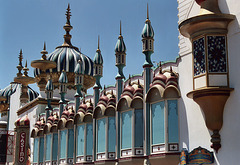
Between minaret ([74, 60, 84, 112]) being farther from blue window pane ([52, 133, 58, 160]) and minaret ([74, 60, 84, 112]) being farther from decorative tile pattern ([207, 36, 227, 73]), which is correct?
decorative tile pattern ([207, 36, 227, 73])

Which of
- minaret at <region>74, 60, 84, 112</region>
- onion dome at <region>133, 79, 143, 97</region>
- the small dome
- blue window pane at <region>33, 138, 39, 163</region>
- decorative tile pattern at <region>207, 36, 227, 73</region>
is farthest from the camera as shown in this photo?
blue window pane at <region>33, 138, 39, 163</region>

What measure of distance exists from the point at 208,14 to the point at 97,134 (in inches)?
485

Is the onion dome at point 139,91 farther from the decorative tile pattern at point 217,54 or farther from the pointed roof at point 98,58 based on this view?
the decorative tile pattern at point 217,54

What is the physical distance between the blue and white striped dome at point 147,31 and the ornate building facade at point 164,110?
0.06m

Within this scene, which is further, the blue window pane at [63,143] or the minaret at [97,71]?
the blue window pane at [63,143]

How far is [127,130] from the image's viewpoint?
23344 mm

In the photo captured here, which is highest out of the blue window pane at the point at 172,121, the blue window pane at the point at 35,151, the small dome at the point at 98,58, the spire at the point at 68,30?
the spire at the point at 68,30

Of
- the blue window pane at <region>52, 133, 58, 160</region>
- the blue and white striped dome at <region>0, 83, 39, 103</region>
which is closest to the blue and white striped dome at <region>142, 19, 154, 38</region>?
the blue window pane at <region>52, 133, 58, 160</region>

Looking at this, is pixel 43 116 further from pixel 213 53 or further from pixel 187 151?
pixel 213 53

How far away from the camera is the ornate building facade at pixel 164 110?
1717 centimetres

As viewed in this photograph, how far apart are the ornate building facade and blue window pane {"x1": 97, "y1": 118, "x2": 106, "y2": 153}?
0.21 feet

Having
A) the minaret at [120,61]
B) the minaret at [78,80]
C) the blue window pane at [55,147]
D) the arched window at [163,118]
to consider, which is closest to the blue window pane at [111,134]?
the minaret at [120,61]

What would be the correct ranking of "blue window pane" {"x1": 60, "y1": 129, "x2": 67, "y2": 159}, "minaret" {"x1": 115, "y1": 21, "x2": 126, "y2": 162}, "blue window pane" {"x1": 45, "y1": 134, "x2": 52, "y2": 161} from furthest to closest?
"blue window pane" {"x1": 45, "y1": 134, "x2": 52, "y2": 161}, "blue window pane" {"x1": 60, "y1": 129, "x2": 67, "y2": 159}, "minaret" {"x1": 115, "y1": 21, "x2": 126, "y2": 162}

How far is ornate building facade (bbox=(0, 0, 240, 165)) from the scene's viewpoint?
56.3ft
